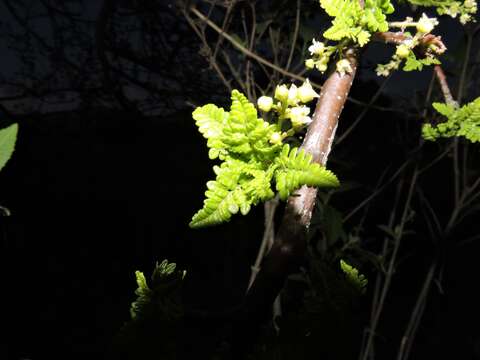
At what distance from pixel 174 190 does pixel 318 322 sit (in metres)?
3.55

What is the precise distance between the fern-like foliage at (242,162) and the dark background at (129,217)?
7.04 ft

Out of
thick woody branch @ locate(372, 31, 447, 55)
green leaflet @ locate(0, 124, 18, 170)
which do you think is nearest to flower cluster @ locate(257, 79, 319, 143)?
thick woody branch @ locate(372, 31, 447, 55)

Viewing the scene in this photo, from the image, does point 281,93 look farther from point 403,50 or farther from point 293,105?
point 403,50

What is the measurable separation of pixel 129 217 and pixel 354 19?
3520 millimetres

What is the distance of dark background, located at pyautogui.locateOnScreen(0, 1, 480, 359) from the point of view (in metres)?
2.93

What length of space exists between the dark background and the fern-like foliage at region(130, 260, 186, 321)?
82.9 inches

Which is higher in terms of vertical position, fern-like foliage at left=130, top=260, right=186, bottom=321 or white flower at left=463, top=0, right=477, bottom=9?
white flower at left=463, top=0, right=477, bottom=9

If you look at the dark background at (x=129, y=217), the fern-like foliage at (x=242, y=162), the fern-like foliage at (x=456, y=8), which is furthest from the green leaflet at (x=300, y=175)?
the dark background at (x=129, y=217)

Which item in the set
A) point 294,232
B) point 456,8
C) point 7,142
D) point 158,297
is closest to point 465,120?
point 456,8

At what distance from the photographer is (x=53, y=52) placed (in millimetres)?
3283

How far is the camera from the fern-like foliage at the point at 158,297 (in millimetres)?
565

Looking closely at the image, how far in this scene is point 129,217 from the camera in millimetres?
3793

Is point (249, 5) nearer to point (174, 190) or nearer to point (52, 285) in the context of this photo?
point (174, 190)

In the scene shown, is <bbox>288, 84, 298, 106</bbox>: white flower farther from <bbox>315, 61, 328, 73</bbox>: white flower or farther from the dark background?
the dark background
